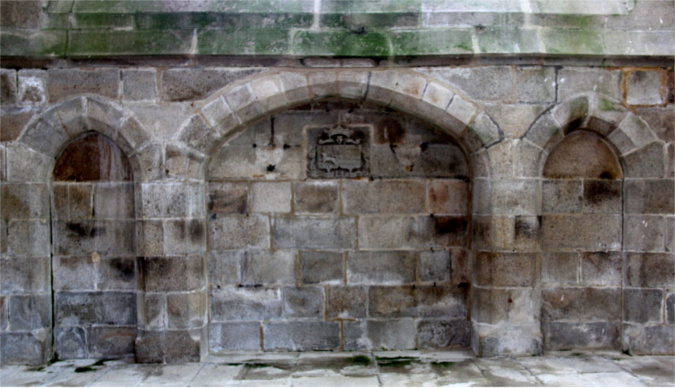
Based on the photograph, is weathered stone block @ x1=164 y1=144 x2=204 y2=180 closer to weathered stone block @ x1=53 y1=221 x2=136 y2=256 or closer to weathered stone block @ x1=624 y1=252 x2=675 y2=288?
weathered stone block @ x1=53 y1=221 x2=136 y2=256

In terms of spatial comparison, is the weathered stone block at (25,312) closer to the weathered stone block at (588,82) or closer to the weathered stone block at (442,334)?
the weathered stone block at (442,334)

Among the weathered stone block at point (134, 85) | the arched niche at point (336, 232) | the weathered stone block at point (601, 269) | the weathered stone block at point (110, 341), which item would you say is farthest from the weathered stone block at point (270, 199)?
the weathered stone block at point (601, 269)

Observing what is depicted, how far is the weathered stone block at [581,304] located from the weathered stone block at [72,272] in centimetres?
388

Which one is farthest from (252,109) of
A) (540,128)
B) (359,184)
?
(540,128)

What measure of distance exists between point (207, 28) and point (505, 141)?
259 cm

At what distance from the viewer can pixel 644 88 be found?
4.61 metres

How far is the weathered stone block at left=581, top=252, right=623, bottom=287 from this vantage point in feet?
15.6

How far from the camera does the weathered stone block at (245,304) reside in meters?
4.84

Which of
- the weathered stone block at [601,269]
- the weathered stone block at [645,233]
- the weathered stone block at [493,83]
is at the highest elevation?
the weathered stone block at [493,83]

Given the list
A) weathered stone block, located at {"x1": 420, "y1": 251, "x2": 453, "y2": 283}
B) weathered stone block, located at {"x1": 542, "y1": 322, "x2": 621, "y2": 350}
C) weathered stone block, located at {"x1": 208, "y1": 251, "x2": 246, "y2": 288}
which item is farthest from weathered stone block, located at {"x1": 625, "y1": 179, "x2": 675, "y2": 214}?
weathered stone block, located at {"x1": 208, "y1": 251, "x2": 246, "y2": 288}

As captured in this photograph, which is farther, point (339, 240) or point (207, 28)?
point (339, 240)

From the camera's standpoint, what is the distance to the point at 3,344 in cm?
455

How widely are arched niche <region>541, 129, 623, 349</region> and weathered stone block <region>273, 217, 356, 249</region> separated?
5.54 feet

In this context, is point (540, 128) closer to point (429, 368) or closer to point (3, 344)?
point (429, 368)
